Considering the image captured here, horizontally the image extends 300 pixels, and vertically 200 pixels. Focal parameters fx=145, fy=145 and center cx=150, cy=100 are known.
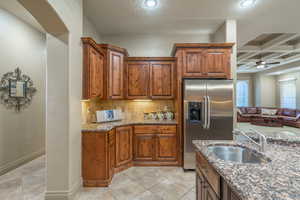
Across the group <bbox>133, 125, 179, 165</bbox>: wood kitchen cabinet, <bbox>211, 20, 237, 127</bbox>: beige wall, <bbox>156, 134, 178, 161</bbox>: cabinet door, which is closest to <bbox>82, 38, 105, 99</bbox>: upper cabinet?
<bbox>133, 125, 179, 165</bbox>: wood kitchen cabinet

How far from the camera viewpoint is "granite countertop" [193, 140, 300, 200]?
2.47ft

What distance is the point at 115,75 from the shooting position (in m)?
3.16

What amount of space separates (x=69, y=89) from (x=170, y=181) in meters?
2.21

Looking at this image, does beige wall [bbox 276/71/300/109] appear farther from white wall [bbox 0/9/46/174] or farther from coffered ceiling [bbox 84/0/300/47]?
white wall [bbox 0/9/46/174]

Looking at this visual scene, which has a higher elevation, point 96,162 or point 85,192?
point 96,162

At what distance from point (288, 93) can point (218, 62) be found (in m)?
8.63

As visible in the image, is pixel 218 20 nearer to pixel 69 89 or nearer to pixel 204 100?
pixel 204 100

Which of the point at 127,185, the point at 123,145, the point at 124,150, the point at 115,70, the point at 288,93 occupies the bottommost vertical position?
the point at 127,185

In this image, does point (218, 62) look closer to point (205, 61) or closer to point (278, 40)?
point (205, 61)

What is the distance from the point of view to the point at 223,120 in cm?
284

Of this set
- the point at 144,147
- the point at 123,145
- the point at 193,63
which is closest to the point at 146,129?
the point at 144,147

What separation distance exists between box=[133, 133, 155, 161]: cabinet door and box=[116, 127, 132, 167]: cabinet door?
0.15m

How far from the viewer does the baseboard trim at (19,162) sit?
2704 mm

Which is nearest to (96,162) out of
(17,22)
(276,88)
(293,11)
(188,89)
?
(188,89)
